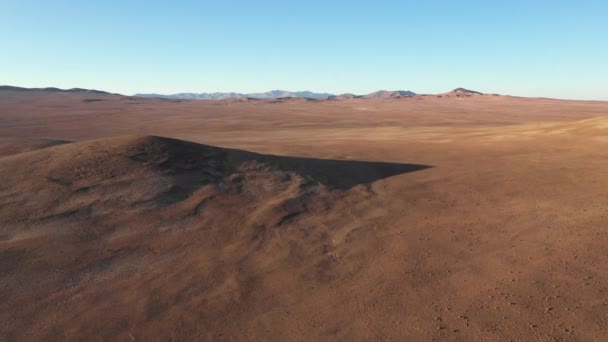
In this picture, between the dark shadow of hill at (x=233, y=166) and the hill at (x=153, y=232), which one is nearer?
the hill at (x=153, y=232)

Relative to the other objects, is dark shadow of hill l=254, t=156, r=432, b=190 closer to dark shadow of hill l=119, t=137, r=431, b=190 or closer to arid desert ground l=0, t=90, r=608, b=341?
dark shadow of hill l=119, t=137, r=431, b=190

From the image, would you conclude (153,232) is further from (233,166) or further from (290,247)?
(233,166)

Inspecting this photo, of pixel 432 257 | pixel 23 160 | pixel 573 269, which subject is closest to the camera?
pixel 573 269

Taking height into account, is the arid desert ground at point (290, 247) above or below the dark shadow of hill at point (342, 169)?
below

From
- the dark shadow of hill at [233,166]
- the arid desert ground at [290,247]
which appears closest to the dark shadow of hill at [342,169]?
the dark shadow of hill at [233,166]

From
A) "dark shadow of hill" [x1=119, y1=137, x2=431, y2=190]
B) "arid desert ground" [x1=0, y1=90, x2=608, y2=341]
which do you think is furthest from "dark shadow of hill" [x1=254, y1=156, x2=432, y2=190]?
"arid desert ground" [x1=0, y1=90, x2=608, y2=341]

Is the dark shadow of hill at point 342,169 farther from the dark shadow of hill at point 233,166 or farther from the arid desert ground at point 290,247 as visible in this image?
the arid desert ground at point 290,247

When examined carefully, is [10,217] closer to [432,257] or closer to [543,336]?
[432,257]

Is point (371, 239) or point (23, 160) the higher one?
point (23, 160)

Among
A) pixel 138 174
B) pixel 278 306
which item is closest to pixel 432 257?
pixel 278 306
